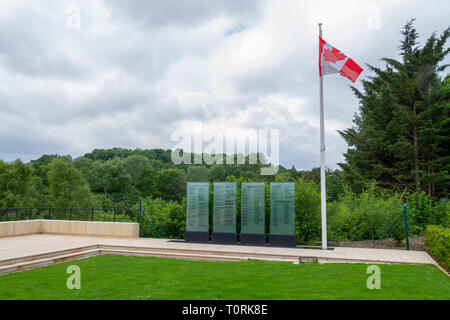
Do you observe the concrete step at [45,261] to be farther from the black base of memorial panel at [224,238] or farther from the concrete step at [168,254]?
the black base of memorial panel at [224,238]

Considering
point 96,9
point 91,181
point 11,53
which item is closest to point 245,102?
point 11,53

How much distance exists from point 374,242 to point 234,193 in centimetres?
511

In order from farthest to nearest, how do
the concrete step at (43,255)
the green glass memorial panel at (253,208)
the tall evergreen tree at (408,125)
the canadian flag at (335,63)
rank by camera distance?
the tall evergreen tree at (408,125)
the green glass memorial panel at (253,208)
the canadian flag at (335,63)
the concrete step at (43,255)

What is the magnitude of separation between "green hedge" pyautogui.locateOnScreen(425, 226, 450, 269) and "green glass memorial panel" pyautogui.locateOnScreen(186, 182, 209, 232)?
22.4ft

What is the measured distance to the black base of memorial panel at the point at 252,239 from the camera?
11.0 m

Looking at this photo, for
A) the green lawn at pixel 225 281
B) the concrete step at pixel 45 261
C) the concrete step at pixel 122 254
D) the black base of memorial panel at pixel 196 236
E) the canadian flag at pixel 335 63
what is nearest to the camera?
the green lawn at pixel 225 281

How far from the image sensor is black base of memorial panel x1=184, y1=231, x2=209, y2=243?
38.2 feet

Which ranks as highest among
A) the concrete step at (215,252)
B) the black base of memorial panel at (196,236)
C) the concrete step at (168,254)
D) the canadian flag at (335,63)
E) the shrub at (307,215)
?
the canadian flag at (335,63)

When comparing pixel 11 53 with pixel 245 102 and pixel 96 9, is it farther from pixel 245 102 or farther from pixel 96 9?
pixel 245 102

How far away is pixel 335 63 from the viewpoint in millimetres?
10727

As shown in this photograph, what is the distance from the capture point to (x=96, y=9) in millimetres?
12258

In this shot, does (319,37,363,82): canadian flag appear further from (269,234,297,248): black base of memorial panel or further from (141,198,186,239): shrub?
(141,198,186,239): shrub

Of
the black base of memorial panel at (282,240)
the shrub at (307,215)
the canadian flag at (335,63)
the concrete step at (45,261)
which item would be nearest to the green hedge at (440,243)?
the shrub at (307,215)

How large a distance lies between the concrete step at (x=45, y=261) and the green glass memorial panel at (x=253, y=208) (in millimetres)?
4842
